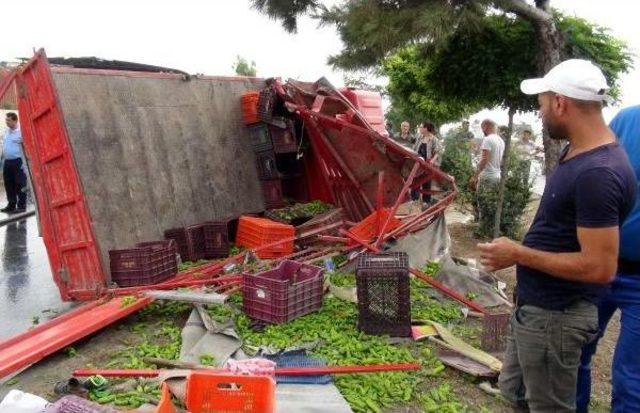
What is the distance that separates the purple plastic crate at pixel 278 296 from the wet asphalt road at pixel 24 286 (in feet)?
9.32

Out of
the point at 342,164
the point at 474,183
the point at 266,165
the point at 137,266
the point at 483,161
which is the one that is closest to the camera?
the point at 137,266

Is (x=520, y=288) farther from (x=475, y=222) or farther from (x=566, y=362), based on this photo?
(x=475, y=222)

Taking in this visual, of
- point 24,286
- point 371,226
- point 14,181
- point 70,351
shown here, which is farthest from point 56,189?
point 14,181

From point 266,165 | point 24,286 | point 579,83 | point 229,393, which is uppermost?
point 579,83

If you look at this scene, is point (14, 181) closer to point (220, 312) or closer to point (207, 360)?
point (220, 312)

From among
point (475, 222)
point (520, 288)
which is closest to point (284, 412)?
point (520, 288)

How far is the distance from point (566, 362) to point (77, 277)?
18.3ft

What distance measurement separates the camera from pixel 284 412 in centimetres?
369

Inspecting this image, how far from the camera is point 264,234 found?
7703 millimetres

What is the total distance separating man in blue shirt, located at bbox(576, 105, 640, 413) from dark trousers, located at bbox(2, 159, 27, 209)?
528 inches

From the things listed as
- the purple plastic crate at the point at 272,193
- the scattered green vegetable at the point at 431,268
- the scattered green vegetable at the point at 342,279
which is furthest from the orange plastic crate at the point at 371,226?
the purple plastic crate at the point at 272,193

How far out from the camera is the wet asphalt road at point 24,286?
21.3 ft

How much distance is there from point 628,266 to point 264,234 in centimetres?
528

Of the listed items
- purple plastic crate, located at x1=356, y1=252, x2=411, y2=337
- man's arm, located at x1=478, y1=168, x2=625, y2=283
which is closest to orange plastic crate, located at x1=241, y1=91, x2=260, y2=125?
purple plastic crate, located at x1=356, y1=252, x2=411, y2=337
